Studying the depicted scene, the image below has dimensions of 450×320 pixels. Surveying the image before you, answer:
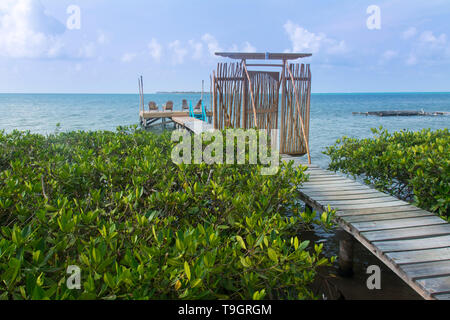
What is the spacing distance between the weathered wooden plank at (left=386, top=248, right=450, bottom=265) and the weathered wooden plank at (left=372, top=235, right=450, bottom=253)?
62 mm

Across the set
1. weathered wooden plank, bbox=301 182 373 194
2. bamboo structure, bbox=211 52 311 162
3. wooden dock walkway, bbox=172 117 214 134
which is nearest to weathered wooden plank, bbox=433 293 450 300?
weathered wooden plank, bbox=301 182 373 194

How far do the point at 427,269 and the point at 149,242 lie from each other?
2595 mm

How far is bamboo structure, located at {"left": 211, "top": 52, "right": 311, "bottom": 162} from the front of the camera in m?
8.16

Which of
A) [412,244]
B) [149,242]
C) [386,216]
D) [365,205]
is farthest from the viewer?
[365,205]

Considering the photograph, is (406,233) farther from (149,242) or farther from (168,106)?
(168,106)

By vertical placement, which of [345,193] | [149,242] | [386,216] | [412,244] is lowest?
[412,244]

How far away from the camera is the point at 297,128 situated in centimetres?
894

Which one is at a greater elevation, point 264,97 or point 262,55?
point 262,55

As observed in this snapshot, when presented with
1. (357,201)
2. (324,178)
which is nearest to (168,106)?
(324,178)

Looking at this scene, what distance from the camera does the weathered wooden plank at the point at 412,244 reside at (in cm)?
345

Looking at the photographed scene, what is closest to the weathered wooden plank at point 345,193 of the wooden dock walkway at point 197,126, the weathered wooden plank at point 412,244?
the weathered wooden plank at point 412,244

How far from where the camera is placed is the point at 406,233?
3.77 m

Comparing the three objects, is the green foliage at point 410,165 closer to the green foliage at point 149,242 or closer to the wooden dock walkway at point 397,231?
the wooden dock walkway at point 397,231

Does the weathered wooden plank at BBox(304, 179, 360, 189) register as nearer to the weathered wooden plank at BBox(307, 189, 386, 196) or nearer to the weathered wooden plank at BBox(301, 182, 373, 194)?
the weathered wooden plank at BBox(301, 182, 373, 194)
